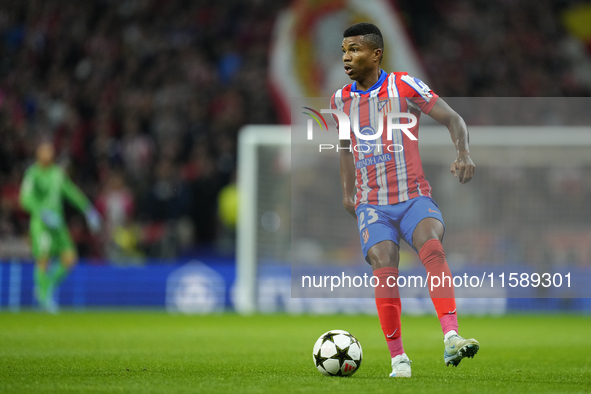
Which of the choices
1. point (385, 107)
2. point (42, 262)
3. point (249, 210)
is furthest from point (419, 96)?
point (42, 262)

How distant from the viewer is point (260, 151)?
13.4 m

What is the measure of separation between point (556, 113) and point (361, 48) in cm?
863

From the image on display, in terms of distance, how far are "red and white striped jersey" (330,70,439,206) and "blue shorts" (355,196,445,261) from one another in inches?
1.6

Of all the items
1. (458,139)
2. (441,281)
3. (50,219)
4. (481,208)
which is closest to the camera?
(441,281)

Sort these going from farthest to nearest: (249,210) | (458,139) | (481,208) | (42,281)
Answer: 1. (249,210)
2. (42,281)
3. (481,208)
4. (458,139)

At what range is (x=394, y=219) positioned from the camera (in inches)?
196

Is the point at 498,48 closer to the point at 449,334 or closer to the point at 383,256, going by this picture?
the point at 383,256

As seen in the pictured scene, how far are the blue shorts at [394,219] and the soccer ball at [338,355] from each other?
0.51 metres

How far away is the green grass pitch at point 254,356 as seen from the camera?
4.43 meters

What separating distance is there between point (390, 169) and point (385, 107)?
36 centimetres

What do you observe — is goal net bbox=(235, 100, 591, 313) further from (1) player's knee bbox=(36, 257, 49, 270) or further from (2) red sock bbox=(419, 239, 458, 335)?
(2) red sock bbox=(419, 239, 458, 335)

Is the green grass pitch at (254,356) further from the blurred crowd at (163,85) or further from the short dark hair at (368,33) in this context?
the blurred crowd at (163,85)

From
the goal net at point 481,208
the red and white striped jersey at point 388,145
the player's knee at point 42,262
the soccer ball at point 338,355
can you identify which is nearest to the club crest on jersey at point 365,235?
the red and white striped jersey at point 388,145

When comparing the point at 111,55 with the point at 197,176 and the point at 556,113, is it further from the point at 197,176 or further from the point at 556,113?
the point at 556,113
